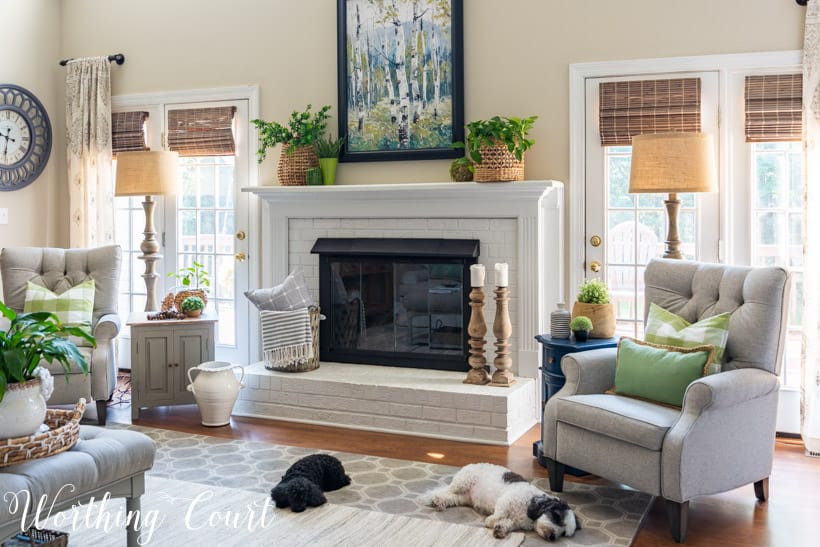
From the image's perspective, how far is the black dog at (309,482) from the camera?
10.9 ft

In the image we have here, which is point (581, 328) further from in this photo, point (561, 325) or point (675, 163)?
point (675, 163)

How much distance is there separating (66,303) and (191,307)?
72cm

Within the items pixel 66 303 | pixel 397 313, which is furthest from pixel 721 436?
pixel 66 303

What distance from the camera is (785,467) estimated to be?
395cm

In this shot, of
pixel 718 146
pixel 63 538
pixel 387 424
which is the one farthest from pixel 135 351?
pixel 718 146

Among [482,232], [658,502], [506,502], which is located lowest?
[658,502]

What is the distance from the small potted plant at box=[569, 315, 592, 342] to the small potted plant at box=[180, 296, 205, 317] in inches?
93.9

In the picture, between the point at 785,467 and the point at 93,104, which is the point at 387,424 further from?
the point at 93,104

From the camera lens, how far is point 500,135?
459cm

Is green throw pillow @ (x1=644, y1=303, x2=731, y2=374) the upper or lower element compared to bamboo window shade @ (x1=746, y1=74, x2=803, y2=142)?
lower

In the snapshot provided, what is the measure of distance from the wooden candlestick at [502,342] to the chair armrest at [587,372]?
2.78ft

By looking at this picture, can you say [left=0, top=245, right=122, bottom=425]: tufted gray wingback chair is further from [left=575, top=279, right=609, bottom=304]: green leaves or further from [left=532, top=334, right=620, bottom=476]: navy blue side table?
[left=575, top=279, right=609, bottom=304]: green leaves

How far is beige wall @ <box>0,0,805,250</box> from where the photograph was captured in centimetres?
452

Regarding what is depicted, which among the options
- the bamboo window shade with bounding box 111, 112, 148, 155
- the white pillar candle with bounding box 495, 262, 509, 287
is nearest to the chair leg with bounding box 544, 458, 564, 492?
the white pillar candle with bounding box 495, 262, 509, 287
